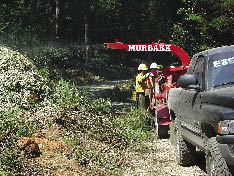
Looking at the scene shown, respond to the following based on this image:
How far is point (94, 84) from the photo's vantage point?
28.6m

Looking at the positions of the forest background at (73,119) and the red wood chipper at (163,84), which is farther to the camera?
the red wood chipper at (163,84)

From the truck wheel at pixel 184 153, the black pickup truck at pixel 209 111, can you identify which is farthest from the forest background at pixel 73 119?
the black pickup truck at pixel 209 111

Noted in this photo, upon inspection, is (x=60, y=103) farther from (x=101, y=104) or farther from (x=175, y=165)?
(x=175, y=165)

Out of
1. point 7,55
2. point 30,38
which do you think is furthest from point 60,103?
point 30,38

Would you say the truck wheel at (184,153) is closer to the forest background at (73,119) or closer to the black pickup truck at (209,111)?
the black pickup truck at (209,111)

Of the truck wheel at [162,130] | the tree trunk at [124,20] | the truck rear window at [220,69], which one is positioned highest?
the tree trunk at [124,20]

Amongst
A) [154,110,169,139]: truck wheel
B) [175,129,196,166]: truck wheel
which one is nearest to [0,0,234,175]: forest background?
[154,110,169,139]: truck wheel

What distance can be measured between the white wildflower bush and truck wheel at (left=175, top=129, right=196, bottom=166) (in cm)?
423

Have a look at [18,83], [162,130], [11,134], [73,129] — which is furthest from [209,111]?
[18,83]

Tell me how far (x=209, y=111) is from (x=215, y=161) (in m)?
0.74

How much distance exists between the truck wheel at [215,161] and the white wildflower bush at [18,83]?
5.49 m

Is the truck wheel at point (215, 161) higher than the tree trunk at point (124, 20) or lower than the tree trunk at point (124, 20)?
lower

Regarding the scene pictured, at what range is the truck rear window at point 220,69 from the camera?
20.1 feet

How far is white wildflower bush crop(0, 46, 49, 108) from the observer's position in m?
10.3
